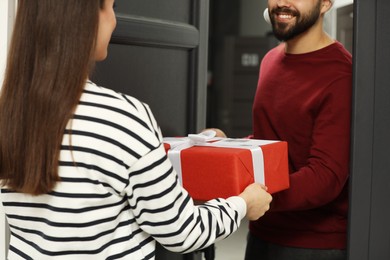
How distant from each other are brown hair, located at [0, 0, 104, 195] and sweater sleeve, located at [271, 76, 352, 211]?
27.5 inches

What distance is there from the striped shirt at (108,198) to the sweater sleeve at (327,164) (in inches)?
19.1

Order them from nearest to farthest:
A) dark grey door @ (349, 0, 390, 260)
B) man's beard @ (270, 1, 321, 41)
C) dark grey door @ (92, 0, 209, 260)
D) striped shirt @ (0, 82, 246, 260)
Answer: striped shirt @ (0, 82, 246, 260), dark grey door @ (349, 0, 390, 260), dark grey door @ (92, 0, 209, 260), man's beard @ (270, 1, 321, 41)

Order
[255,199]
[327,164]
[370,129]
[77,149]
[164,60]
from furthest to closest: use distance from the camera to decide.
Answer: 1. [164,60]
2. [327,164]
3. [370,129]
4. [255,199]
5. [77,149]

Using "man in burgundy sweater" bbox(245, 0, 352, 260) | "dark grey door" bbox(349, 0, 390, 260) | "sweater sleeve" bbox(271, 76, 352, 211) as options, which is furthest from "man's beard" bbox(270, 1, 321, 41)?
"dark grey door" bbox(349, 0, 390, 260)

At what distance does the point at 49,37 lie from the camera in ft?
3.49

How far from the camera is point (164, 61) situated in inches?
67.2

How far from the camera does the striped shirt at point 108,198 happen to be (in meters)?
1.05

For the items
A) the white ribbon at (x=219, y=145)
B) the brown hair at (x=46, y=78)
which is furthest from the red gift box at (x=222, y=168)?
the brown hair at (x=46, y=78)

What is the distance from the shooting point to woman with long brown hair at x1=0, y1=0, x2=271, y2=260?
105cm

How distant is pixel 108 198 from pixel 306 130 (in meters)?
0.77

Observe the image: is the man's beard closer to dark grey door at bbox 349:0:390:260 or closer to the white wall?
dark grey door at bbox 349:0:390:260

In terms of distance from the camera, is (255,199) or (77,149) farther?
(255,199)

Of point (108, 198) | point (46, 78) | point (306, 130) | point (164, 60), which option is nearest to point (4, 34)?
point (164, 60)

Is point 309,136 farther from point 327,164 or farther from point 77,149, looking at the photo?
point 77,149
